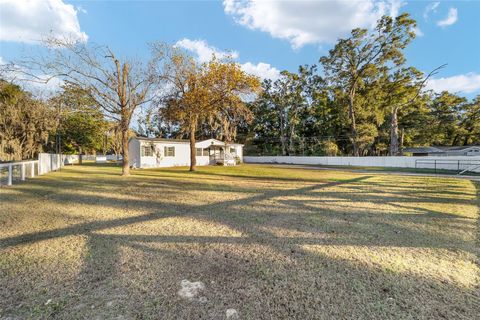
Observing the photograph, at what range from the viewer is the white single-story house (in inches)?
805

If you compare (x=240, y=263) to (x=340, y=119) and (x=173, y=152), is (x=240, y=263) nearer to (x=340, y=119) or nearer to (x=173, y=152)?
(x=173, y=152)

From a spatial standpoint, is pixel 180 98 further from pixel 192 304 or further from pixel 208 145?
pixel 192 304

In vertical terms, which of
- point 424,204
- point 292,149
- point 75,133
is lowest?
point 424,204

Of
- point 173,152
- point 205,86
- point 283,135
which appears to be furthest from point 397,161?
point 173,152

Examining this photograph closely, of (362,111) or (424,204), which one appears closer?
(424,204)

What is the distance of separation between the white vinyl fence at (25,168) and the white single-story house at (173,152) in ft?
18.9

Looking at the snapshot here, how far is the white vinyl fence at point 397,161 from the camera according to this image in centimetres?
1612

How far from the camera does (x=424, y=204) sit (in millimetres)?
6008

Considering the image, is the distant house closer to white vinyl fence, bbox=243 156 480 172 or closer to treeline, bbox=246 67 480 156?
treeline, bbox=246 67 480 156

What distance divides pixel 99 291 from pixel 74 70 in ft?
46.9

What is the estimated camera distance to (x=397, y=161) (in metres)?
21.0

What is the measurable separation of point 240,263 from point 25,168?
14.0 m

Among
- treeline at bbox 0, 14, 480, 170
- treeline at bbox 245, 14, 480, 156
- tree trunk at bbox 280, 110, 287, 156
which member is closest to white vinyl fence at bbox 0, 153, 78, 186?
treeline at bbox 0, 14, 480, 170

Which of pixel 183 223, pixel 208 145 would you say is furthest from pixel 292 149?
pixel 183 223
